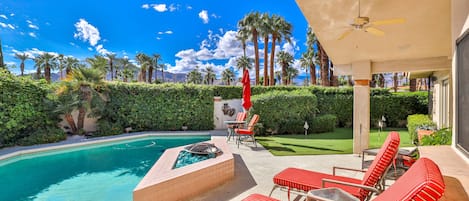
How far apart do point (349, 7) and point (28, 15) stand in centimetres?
3695

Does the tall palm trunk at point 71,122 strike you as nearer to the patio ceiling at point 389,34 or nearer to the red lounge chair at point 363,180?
the red lounge chair at point 363,180

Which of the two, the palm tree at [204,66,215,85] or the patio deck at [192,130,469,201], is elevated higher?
the palm tree at [204,66,215,85]

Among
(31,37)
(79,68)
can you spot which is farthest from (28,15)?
(79,68)

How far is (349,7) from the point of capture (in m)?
3.56

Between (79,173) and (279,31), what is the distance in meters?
21.2

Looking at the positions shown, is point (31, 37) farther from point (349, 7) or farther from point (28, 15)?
point (349, 7)

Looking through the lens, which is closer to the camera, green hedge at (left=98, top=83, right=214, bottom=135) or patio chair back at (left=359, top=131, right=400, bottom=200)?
patio chair back at (left=359, top=131, right=400, bottom=200)

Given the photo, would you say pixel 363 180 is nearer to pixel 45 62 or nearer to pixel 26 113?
pixel 26 113

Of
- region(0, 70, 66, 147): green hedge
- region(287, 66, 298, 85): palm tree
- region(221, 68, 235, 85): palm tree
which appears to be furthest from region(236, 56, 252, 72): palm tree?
region(0, 70, 66, 147): green hedge

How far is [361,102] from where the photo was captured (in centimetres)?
708

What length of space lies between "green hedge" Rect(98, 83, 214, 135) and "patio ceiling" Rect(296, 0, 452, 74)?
877 cm

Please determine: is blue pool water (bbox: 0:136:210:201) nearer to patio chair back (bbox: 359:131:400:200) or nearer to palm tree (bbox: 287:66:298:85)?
patio chair back (bbox: 359:131:400:200)

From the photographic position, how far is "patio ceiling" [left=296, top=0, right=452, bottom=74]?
11.4 ft

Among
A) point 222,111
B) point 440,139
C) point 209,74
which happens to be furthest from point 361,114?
point 209,74
